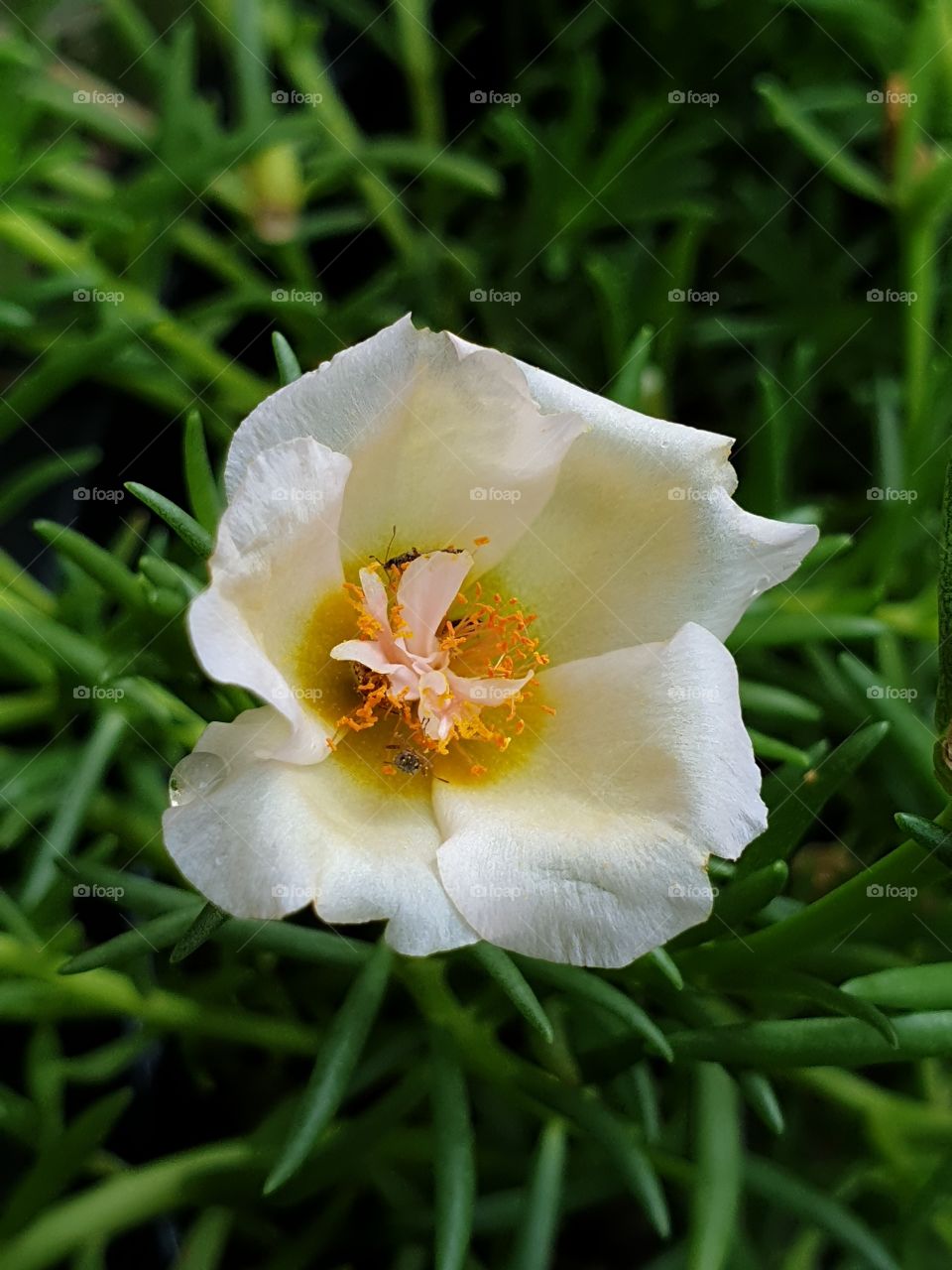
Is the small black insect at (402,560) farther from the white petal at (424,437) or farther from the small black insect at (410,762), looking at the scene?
the small black insect at (410,762)

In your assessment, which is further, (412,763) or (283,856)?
(412,763)

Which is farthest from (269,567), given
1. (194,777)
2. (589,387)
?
(589,387)

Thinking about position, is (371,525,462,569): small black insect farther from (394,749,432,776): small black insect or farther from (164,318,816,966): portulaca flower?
(394,749,432,776): small black insect

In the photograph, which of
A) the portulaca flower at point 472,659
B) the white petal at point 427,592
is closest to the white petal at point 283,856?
the portulaca flower at point 472,659

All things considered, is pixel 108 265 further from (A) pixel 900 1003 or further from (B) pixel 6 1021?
(A) pixel 900 1003


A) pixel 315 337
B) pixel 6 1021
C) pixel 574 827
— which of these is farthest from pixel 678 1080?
pixel 315 337

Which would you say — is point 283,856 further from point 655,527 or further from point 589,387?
point 589,387
